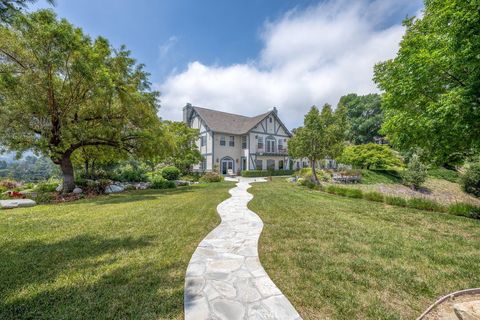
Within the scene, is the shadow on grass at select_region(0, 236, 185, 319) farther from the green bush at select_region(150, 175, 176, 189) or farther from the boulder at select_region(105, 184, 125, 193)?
the green bush at select_region(150, 175, 176, 189)

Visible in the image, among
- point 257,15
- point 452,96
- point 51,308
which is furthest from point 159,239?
point 257,15

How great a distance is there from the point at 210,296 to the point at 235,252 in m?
1.41

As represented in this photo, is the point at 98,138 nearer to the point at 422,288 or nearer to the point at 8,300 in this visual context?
the point at 8,300

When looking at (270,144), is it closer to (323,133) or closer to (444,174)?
(323,133)

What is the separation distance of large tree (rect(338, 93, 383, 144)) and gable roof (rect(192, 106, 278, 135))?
21.3m

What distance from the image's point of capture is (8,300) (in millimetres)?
2568

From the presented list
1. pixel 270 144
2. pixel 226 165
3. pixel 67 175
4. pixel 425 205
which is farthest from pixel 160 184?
pixel 270 144

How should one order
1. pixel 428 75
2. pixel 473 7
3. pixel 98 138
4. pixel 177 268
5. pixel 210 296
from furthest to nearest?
pixel 98 138, pixel 428 75, pixel 473 7, pixel 177 268, pixel 210 296

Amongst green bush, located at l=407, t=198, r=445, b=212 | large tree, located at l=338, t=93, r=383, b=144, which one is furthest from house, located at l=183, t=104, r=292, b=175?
green bush, located at l=407, t=198, r=445, b=212

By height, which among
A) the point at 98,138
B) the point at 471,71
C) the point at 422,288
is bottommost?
the point at 422,288

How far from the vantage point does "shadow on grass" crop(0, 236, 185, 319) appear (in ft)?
7.77

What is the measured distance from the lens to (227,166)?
26.6 metres

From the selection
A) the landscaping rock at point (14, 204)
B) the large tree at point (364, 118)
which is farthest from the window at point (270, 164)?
the landscaping rock at point (14, 204)

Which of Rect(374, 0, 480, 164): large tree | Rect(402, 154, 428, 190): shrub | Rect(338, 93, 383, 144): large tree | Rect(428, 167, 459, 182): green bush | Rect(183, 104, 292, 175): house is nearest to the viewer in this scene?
Rect(374, 0, 480, 164): large tree
